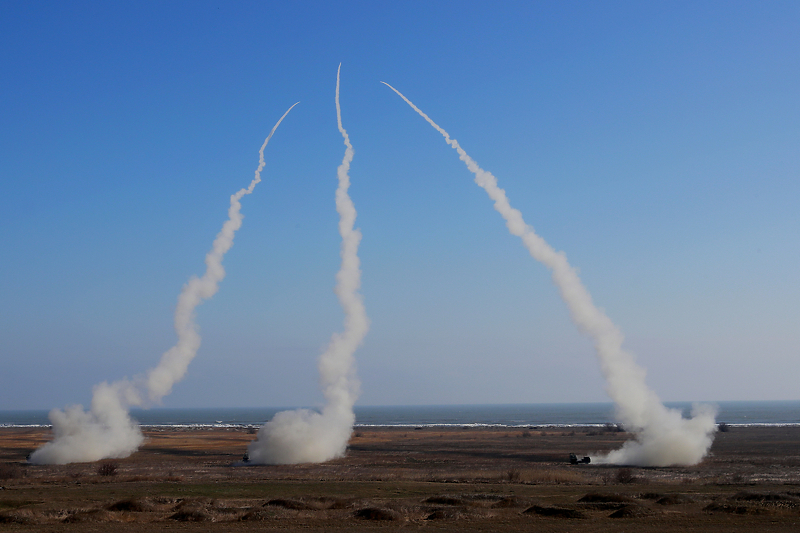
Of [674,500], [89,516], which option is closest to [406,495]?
[674,500]

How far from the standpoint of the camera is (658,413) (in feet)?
212

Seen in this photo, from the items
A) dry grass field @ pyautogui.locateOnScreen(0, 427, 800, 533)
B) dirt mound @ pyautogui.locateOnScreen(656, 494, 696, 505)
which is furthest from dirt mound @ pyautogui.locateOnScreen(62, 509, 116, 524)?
dirt mound @ pyautogui.locateOnScreen(656, 494, 696, 505)

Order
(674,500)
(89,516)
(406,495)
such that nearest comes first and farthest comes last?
(89,516) < (674,500) < (406,495)

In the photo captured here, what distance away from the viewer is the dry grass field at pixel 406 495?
29172mm

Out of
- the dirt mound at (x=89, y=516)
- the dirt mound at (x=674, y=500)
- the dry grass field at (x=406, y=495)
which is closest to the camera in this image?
the dry grass field at (x=406, y=495)

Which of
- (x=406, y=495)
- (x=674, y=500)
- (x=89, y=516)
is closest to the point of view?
(x=89, y=516)

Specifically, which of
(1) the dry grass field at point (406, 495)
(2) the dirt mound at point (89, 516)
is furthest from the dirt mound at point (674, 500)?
(2) the dirt mound at point (89, 516)

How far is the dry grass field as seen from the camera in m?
29.2

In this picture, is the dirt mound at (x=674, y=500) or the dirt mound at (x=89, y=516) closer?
the dirt mound at (x=89, y=516)

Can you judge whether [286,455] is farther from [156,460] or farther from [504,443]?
[504,443]

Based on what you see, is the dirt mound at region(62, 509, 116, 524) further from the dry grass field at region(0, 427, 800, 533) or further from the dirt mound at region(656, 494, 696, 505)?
the dirt mound at region(656, 494, 696, 505)

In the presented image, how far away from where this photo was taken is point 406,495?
39.2 meters

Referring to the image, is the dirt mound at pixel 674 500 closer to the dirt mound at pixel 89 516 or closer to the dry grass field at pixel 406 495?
the dry grass field at pixel 406 495

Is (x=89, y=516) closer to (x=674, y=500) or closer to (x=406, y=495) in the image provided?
(x=406, y=495)
